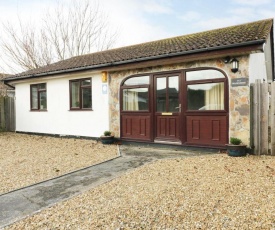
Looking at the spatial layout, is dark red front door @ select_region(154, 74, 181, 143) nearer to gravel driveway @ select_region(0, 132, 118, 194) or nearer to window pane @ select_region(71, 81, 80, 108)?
gravel driveway @ select_region(0, 132, 118, 194)

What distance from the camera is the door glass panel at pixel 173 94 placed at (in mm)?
7203

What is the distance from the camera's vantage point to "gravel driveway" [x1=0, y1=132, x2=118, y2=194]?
14.6 feet

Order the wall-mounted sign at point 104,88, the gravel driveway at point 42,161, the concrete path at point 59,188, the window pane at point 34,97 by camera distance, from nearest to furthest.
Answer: the concrete path at point 59,188, the gravel driveway at point 42,161, the wall-mounted sign at point 104,88, the window pane at point 34,97

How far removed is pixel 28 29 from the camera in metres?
19.6

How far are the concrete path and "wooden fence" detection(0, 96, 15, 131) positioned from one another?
973 cm

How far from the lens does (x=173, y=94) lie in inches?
287

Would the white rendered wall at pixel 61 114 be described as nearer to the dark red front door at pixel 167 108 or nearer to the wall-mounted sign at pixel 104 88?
the wall-mounted sign at pixel 104 88

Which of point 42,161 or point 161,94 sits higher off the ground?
point 161,94

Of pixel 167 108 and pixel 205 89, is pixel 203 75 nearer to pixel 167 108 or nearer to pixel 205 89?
pixel 205 89

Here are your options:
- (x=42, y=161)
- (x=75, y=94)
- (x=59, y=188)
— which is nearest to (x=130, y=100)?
(x=75, y=94)

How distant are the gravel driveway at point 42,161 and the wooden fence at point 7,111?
5.75 meters

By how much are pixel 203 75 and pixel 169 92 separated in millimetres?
1232

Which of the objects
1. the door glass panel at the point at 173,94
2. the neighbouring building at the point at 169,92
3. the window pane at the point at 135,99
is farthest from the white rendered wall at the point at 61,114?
the door glass panel at the point at 173,94

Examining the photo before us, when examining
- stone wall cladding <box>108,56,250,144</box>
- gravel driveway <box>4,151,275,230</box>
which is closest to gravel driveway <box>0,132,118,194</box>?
gravel driveway <box>4,151,275,230</box>
